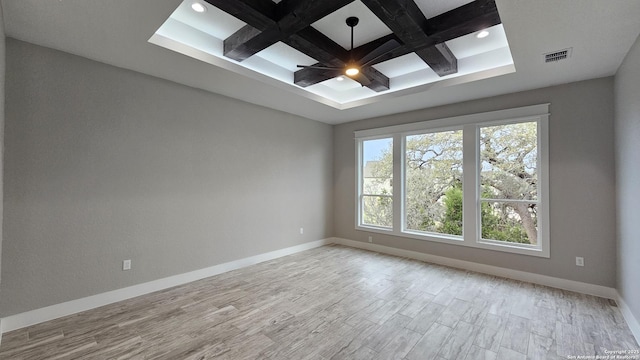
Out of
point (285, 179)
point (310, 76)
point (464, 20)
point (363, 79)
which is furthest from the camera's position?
point (285, 179)

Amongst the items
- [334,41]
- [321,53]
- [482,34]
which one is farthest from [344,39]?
[482,34]

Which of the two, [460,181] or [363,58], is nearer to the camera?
[363,58]

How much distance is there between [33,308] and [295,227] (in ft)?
11.9

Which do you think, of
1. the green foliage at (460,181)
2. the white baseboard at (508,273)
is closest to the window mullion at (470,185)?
the green foliage at (460,181)

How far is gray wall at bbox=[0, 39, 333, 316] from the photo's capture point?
2.63m

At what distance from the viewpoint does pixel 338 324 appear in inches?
105

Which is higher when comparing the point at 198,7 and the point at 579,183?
the point at 198,7

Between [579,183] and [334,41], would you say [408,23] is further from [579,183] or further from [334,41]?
[579,183]

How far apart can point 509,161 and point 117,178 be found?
17.8ft

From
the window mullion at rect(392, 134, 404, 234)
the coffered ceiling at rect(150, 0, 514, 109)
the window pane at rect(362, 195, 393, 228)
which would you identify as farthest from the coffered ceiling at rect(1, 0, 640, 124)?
the window pane at rect(362, 195, 393, 228)

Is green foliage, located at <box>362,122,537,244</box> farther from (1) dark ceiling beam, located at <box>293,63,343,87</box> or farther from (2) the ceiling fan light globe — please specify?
(2) the ceiling fan light globe

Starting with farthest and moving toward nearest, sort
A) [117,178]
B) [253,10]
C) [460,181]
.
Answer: [460,181] → [117,178] → [253,10]

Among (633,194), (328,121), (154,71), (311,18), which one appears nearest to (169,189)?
(154,71)

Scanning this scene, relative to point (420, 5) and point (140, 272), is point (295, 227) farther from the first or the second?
point (420, 5)
